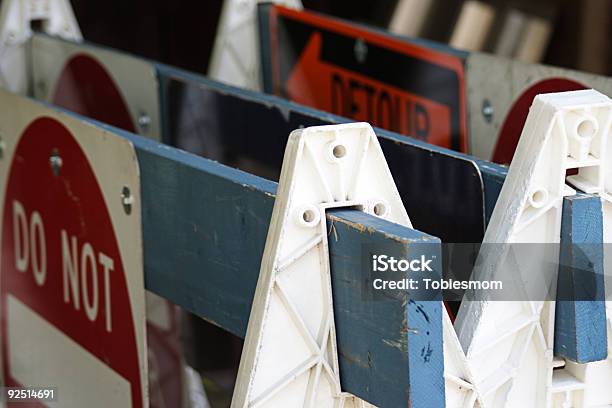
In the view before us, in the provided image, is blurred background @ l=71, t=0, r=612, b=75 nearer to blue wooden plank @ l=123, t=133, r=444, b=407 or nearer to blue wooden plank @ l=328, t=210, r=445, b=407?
blue wooden plank @ l=123, t=133, r=444, b=407

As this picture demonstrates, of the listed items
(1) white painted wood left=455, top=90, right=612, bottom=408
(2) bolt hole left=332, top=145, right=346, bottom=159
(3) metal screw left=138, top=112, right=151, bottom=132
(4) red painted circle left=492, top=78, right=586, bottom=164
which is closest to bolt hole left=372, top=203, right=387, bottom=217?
(2) bolt hole left=332, top=145, right=346, bottom=159

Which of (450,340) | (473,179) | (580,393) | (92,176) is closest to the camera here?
(450,340)

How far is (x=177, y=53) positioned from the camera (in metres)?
6.43

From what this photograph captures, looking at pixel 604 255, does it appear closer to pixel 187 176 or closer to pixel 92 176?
pixel 187 176

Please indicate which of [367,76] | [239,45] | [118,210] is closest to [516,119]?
[367,76]

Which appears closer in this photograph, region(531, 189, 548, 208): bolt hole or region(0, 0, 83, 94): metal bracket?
region(531, 189, 548, 208): bolt hole

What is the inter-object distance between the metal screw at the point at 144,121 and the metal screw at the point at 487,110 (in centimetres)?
100

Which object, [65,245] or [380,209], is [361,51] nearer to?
[65,245]

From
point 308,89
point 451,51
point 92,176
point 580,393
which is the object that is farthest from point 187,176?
point 308,89

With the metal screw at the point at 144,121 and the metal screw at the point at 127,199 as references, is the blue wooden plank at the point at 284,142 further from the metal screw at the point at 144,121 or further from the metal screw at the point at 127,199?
the metal screw at the point at 127,199

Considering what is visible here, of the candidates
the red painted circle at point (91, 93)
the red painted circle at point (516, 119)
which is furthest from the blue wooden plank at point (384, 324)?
the red painted circle at point (91, 93)

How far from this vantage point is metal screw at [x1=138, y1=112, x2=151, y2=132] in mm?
4074

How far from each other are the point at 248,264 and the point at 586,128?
675 millimetres

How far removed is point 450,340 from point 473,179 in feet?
1.55
